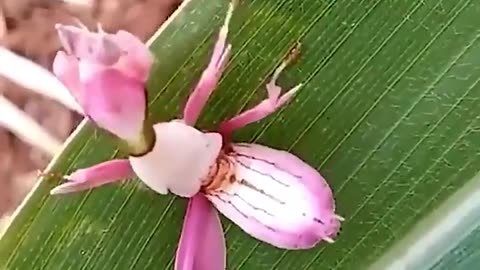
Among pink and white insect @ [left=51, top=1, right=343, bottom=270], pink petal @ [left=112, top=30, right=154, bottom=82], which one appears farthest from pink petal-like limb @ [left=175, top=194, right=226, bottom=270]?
pink petal @ [left=112, top=30, right=154, bottom=82]

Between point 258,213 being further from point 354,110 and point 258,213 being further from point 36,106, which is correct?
point 36,106

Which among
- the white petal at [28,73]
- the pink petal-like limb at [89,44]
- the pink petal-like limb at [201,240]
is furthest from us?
the white petal at [28,73]

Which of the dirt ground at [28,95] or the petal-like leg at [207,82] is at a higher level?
the petal-like leg at [207,82]

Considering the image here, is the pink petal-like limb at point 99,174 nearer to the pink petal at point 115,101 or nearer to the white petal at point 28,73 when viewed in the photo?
the pink petal at point 115,101

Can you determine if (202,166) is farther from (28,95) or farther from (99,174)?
(28,95)

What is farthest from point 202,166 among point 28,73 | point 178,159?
point 28,73

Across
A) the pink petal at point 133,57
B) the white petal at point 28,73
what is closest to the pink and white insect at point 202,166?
the pink petal at point 133,57

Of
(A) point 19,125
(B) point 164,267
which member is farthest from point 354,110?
(A) point 19,125

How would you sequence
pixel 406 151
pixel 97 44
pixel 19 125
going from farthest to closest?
pixel 19 125
pixel 406 151
pixel 97 44
